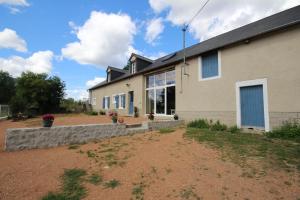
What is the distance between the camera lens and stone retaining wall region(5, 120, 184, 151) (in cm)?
580

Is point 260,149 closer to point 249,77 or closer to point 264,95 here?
point 264,95

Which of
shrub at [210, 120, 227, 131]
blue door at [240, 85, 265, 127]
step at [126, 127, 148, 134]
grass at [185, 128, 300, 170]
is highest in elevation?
blue door at [240, 85, 265, 127]

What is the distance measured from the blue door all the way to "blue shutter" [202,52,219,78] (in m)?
1.74

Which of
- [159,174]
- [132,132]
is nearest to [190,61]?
[132,132]

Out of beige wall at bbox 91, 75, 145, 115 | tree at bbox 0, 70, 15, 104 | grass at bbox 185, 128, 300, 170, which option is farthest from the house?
tree at bbox 0, 70, 15, 104

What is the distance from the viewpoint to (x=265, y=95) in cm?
721

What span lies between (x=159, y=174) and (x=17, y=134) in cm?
497

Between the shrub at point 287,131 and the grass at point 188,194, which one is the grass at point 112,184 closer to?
the grass at point 188,194

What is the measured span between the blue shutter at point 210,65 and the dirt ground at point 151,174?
15.5 feet

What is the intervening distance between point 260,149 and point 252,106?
3025mm

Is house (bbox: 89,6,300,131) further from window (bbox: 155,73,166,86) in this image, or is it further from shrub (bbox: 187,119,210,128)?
shrub (bbox: 187,119,210,128)

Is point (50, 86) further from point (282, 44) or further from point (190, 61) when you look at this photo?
point (282, 44)

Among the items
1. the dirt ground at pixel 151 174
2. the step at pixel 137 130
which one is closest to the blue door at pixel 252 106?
the dirt ground at pixel 151 174

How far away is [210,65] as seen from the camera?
31.0ft
